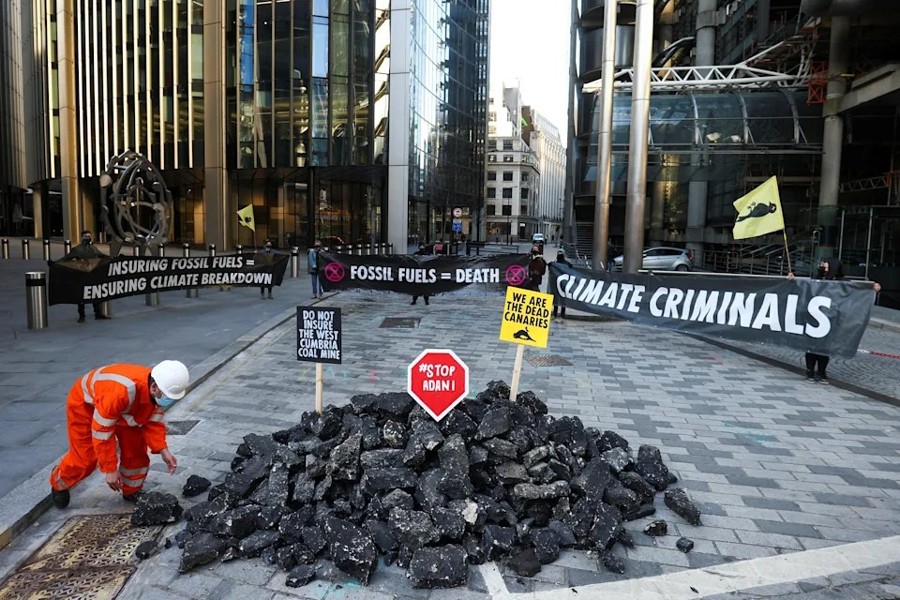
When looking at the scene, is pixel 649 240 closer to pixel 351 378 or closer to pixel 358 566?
pixel 351 378

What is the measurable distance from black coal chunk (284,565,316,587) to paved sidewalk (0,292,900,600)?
0.20 feet

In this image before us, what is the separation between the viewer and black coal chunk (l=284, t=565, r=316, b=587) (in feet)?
13.7

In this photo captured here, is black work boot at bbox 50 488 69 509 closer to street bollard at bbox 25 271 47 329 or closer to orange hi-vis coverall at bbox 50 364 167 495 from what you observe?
orange hi-vis coverall at bbox 50 364 167 495

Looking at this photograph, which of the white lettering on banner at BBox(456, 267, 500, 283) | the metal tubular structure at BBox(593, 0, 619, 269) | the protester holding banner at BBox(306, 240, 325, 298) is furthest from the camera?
the metal tubular structure at BBox(593, 0, 619, 269)

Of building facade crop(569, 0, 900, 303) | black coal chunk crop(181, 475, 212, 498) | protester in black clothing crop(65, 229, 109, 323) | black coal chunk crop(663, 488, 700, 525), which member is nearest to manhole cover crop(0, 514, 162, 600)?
black coal chunk crop(181, 475, 212, 498)

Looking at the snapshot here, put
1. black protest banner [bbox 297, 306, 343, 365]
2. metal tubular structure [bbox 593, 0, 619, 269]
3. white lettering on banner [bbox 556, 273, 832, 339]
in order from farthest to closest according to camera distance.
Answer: metal tubular structure [bbox 593, 0, 619, 269] → white lettering on banner [bbox 556, 273, 832, 339] → black protest banner [bbox 297, 306, 343, 365]

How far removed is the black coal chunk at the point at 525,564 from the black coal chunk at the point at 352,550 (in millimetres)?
972

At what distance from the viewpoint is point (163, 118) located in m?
40.6

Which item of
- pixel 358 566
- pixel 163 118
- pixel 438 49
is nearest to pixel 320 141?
pixel 163 118

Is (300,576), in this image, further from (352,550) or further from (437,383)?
(437,383)

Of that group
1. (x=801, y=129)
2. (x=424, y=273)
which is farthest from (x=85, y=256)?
(x=801, y=129)

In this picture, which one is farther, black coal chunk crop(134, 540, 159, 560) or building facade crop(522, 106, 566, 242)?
building facade crop(522, 106, 566, 242)

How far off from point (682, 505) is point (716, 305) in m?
6.43

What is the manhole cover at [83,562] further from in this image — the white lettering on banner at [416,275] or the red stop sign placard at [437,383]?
the white lettering on banner at [416,275]
